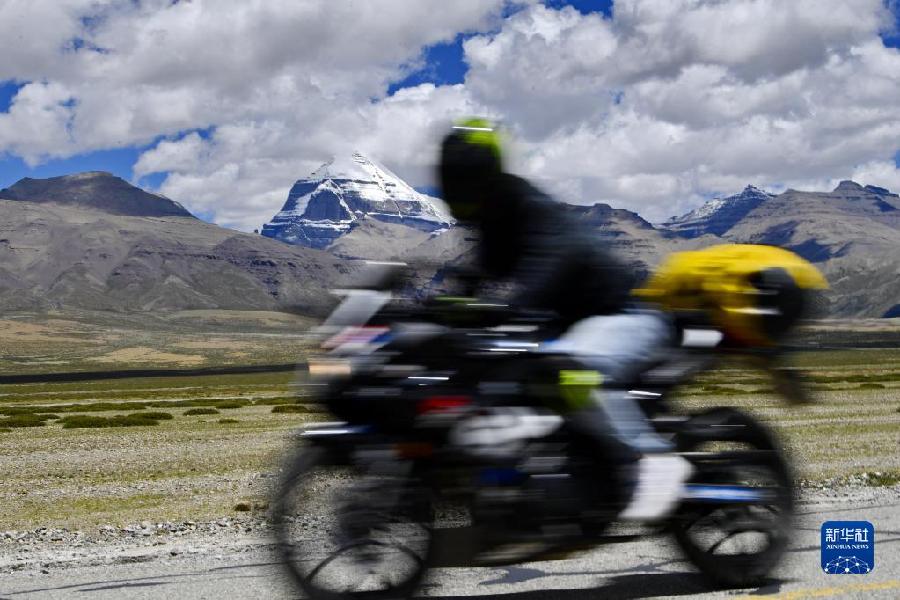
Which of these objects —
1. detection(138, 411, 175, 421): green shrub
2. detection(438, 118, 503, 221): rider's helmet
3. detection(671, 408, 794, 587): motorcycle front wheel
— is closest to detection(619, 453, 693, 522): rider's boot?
detection(671, 408, 794, 587): motorcycle front wheel

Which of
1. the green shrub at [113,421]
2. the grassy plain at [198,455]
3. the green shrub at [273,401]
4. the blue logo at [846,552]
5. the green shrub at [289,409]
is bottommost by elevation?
the green shrub at [273,401]

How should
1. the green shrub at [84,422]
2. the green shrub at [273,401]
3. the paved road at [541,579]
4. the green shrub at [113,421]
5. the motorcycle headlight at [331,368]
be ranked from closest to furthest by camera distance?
the motorcycle headlight at [331,368] → the paved road at [541,579] → the green shrub at [113,421] → the green shrub at [84,422] → the green shrub at [273,401]

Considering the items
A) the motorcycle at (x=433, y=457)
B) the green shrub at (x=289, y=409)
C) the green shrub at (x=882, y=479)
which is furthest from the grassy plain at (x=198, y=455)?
the motorcycle at (x=433, y=457)

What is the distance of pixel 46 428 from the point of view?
1860 inches

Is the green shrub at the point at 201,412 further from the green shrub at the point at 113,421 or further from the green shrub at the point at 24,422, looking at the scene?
the green shrub at the point at 24,422

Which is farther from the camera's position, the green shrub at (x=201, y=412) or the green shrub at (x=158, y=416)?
the green shrub at (x=201, y=412)

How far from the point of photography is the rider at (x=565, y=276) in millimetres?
5621

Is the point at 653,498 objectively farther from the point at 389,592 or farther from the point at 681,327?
the point at 389,592

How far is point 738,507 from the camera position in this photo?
6207mm

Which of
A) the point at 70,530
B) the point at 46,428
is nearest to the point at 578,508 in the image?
the point at 70,530

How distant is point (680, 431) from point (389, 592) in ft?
6.57

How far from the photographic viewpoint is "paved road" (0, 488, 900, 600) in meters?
6.46

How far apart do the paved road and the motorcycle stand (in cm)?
37

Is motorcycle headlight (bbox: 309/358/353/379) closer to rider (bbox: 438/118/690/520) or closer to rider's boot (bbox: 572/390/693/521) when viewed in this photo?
rider (bbox: 438/118/690/520)
